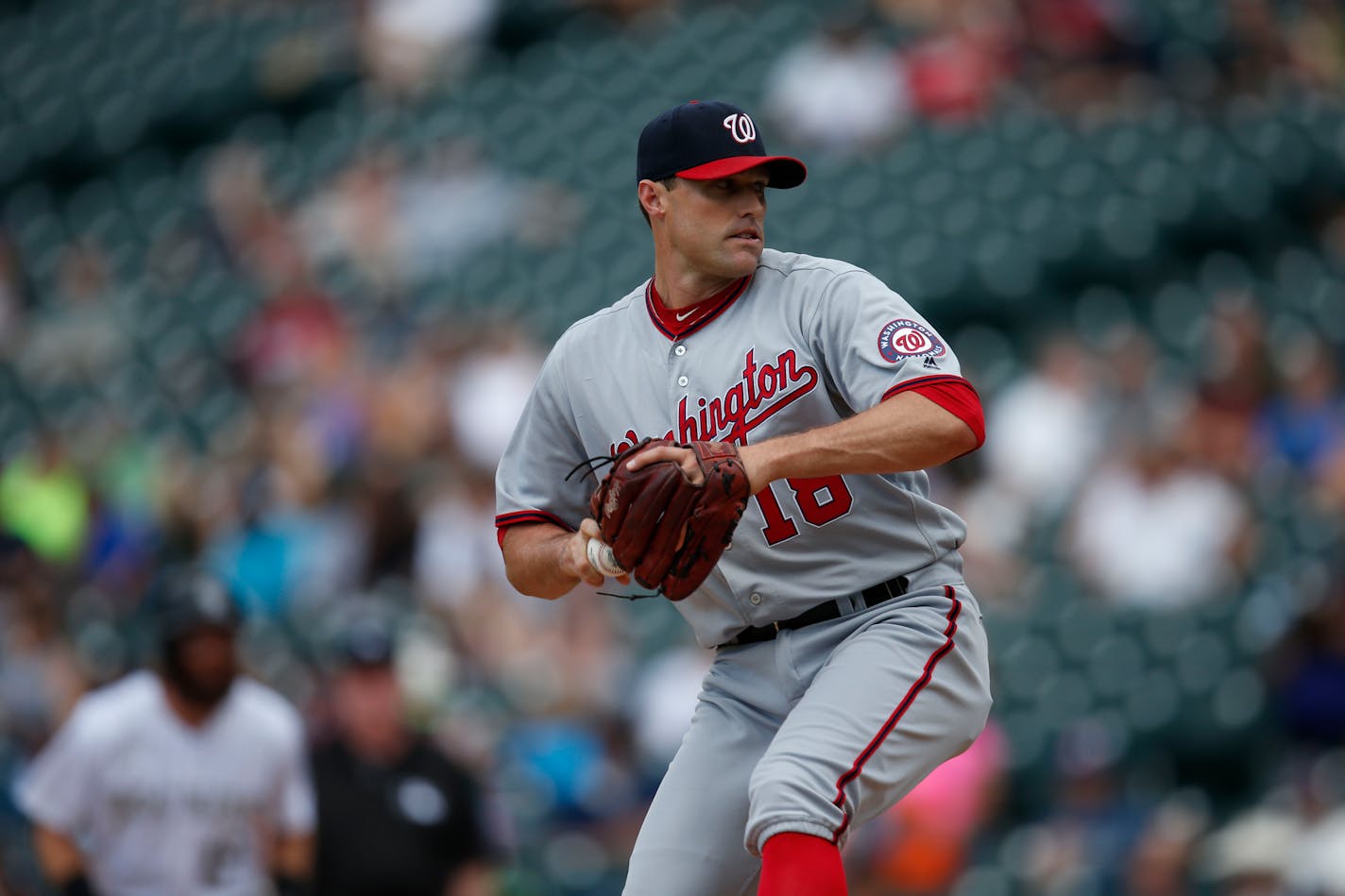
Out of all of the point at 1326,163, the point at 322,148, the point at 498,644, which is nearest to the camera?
the point at 498,644

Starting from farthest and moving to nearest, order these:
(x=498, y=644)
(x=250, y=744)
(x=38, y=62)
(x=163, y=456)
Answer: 1. (x=38, y=62)
2. (x=163, y=456)
3. (x=498, y=644)
4. (x=250, y=744)

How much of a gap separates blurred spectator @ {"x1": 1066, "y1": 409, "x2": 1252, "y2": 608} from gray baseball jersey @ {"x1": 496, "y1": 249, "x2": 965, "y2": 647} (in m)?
4.73

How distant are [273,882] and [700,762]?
6.91ft

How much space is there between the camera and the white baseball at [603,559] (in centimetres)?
297

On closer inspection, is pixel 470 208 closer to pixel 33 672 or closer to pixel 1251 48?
pixel 33 672

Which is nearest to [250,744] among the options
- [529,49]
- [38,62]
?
[529,49]

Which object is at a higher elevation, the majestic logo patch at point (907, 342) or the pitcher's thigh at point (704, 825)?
the majestic logo patch at point (907, 342)

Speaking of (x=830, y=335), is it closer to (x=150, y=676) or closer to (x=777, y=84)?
(x=150, y=676)

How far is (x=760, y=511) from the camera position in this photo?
3109 mm

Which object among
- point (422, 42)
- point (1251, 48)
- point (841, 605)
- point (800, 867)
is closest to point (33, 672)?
point (841, 605)

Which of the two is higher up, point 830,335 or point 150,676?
point 830,335

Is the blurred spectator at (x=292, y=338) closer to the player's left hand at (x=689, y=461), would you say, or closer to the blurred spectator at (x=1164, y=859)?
the blurred spectator at (x=1164, y=859)

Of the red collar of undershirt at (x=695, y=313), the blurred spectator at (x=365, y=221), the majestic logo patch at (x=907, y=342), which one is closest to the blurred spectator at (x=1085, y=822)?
the red collar of undershirt at (x=695, y=313)

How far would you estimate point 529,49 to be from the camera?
37.8 feet
